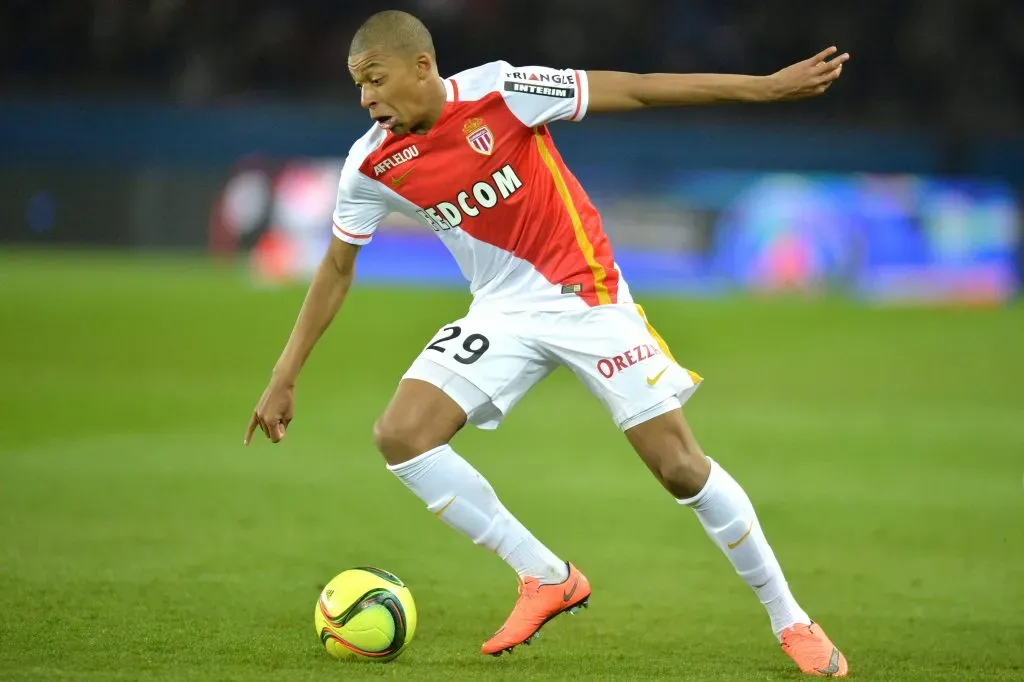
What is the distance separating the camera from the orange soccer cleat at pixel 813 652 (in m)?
5.00

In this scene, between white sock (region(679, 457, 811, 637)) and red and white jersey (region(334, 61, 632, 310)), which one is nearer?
white sock (region(679, 457, 811, 637))

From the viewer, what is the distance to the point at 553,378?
1526 cm

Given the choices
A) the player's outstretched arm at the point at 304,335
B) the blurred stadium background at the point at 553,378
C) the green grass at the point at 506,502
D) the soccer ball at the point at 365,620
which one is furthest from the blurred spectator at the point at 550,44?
the soccer ball at the point at 365,620

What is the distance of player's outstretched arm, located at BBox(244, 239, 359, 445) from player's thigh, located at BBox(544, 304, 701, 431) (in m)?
0.84

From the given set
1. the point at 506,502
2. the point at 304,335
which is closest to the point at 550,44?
the point at 506,502

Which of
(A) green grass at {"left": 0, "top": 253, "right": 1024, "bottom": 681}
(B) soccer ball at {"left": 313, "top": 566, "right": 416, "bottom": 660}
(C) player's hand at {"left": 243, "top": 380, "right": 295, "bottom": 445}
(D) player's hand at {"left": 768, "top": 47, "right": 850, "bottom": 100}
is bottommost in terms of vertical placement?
(A) green grass at {"left": 0, "top": 253, "right": 1024, "bottom": 681}

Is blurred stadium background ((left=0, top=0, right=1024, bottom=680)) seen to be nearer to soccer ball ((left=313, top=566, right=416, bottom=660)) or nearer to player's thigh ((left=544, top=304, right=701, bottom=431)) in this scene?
soccer ball ((left=313, top=566, right=416, bottom=660))

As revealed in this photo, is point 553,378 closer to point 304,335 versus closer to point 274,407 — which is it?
point 304,335

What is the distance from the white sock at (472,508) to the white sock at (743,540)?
611 mm

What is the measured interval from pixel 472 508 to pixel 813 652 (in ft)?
4.32

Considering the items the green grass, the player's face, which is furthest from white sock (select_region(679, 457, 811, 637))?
the player's face

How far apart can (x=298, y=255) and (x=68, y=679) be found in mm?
18171

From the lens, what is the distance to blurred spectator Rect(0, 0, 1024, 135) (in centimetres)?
2528

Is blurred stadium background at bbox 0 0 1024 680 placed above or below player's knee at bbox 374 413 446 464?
below
